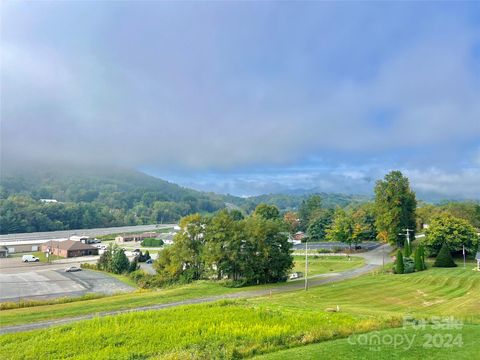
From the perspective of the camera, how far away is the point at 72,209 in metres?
116

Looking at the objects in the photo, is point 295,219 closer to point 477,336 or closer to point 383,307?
point 383,307

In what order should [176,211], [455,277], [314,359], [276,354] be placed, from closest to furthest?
[314,359], [276,354], [455,277], [176,211]

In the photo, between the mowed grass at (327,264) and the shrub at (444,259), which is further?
the mowed grass at (327,264)

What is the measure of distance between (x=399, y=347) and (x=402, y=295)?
1638 cm

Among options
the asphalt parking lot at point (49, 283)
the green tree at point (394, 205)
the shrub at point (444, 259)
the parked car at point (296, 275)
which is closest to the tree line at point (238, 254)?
the parked car at point (296, 275)

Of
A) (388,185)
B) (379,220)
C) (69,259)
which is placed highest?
(388,185)

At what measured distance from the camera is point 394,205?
46.1 m

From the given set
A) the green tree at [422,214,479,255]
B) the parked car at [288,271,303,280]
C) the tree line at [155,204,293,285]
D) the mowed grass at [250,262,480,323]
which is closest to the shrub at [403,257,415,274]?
the mowed grass at [250,262,480,323]

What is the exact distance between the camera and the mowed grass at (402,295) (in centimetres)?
2011

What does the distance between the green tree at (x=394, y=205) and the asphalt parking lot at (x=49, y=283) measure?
3165 cm

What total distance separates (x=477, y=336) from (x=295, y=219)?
84762 millimetres

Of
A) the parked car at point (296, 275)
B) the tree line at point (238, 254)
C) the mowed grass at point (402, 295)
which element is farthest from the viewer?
the parked car at point (296, 275)

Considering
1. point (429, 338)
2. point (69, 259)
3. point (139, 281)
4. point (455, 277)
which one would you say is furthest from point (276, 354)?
point (69, 259)

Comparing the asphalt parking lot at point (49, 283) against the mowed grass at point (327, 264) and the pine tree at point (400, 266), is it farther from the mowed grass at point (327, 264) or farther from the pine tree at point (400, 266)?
the pine tree at point (400, 266)
